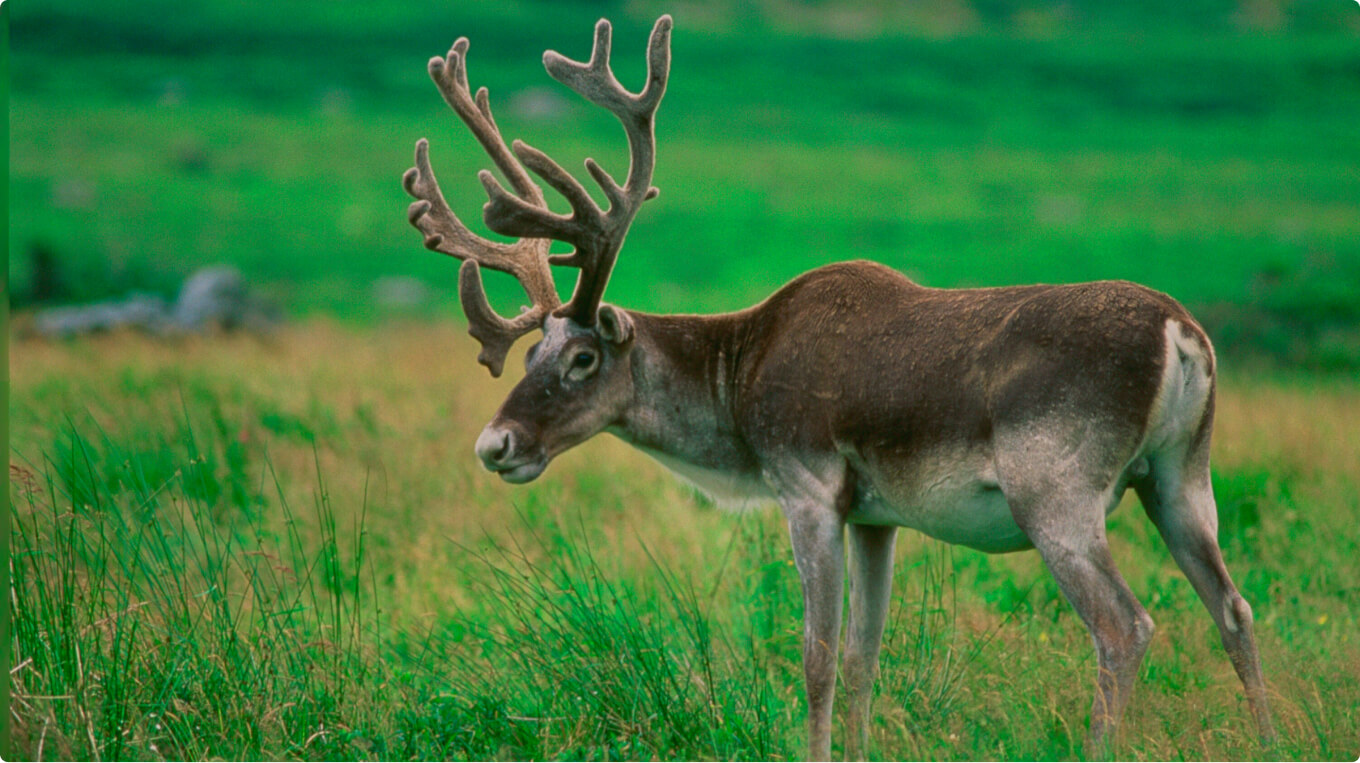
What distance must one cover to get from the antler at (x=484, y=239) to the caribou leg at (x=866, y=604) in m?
1.89

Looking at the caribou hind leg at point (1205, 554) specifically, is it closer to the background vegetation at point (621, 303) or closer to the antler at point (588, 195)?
the background vegetation at point (621, 303)

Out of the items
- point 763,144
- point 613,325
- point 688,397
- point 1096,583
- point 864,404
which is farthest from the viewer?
point 763,144

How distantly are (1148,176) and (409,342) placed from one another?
22593 mm

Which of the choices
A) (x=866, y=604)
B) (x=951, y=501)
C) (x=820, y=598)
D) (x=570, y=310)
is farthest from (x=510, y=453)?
(x=951, y=501)

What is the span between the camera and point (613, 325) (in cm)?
596

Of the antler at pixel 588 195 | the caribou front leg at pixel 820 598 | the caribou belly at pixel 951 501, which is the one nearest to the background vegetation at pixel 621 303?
the caribou front leg at pixel 820 598

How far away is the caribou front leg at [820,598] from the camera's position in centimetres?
556

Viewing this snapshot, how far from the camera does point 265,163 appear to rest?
35.6 meters

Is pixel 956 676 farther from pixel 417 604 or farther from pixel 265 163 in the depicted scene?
pixel 265 163

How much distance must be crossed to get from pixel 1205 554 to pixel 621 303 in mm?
16593

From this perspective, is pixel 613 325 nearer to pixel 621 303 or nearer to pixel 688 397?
pixel 688 397

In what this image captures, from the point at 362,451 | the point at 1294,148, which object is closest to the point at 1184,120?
the point at 1294,148

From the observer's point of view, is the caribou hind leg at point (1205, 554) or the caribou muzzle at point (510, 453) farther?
the caribou muzzle at point (510, 453)

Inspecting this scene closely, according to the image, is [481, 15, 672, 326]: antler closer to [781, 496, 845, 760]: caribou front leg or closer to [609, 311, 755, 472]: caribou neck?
[609, 311, 755, 472]: caribou neck
